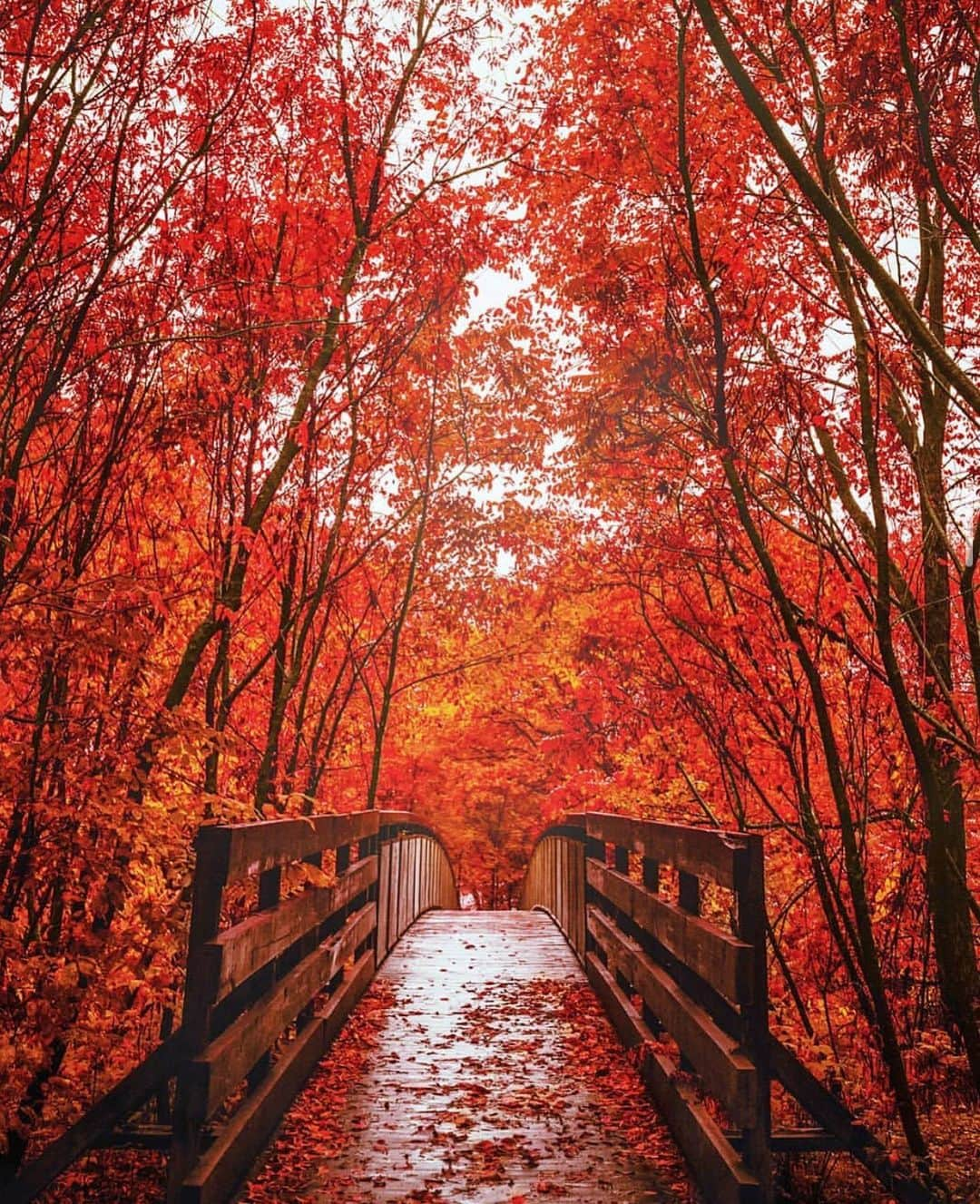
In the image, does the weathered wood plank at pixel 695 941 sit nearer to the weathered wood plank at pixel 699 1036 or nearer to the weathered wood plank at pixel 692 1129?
the weathered wood plank at pixel 699 1036

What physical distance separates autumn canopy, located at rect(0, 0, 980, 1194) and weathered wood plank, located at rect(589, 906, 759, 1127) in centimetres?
75

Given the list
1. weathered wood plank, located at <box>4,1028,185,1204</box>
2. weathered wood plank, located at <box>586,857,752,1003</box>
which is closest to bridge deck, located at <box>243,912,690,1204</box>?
weathered wood plank, located at <box>586,857,752,1003</box>

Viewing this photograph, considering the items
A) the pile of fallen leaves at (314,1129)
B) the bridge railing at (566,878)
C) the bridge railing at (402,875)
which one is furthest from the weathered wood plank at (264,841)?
the bridge railing at (566,878)

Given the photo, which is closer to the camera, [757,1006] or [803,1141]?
[757,1006]

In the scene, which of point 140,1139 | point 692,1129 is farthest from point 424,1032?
point 140,1139

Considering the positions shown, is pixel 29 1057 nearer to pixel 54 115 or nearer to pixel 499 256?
pixel 54 115

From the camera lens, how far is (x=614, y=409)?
8.09 meters

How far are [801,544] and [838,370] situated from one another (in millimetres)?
1660

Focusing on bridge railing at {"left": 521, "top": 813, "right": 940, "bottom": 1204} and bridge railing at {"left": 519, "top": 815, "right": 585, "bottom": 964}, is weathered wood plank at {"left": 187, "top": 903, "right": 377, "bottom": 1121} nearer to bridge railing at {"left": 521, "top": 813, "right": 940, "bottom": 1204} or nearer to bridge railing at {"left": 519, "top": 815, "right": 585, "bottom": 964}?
bridge railing at {"left": 521, "top": 813, "right": 940, "bottom": 1204}

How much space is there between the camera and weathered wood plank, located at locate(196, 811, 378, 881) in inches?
139

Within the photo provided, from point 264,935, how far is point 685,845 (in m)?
1.72

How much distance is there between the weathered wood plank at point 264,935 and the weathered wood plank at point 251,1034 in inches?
6.2

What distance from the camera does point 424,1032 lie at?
6527mm

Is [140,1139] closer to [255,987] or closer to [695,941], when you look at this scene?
[255,987]
